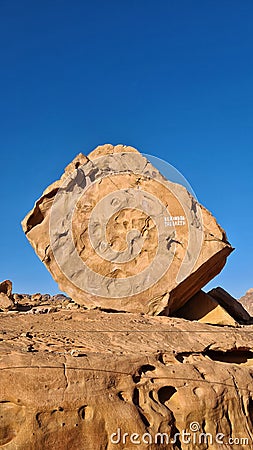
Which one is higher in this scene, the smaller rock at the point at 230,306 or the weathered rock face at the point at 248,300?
the weathered rock face at the point at 248,300

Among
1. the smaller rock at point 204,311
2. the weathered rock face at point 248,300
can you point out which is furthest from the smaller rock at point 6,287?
the weathered rock face at point 248,300

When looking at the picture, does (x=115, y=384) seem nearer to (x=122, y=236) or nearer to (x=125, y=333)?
(x=125, y=333)

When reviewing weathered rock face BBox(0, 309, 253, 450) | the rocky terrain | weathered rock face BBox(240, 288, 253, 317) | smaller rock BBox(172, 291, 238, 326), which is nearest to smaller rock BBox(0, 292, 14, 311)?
the rocky terrain

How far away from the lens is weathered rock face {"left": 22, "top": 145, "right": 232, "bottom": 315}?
865 cm

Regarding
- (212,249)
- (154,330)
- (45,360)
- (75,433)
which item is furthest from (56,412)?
(212,249)

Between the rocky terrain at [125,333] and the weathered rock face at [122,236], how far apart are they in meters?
0.02

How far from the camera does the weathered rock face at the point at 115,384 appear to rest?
172 inches

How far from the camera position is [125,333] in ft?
21.7

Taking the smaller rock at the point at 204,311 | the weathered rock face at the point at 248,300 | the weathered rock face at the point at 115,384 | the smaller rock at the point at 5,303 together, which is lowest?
the weathered rock face at the point at 115,384

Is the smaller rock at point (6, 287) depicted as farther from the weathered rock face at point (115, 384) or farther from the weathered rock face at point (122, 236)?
the weathered rock face at point (115, 384)

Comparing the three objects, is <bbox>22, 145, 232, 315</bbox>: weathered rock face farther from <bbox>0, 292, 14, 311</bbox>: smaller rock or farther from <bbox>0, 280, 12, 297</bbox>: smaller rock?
<bbox>0, 280, 12, 297</bbox>: smaller rock

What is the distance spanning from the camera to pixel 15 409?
14.2ft

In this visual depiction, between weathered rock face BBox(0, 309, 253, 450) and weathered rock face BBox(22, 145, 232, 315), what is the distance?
1312 mm

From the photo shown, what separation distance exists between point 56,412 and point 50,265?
Result: 4624 millimetres
